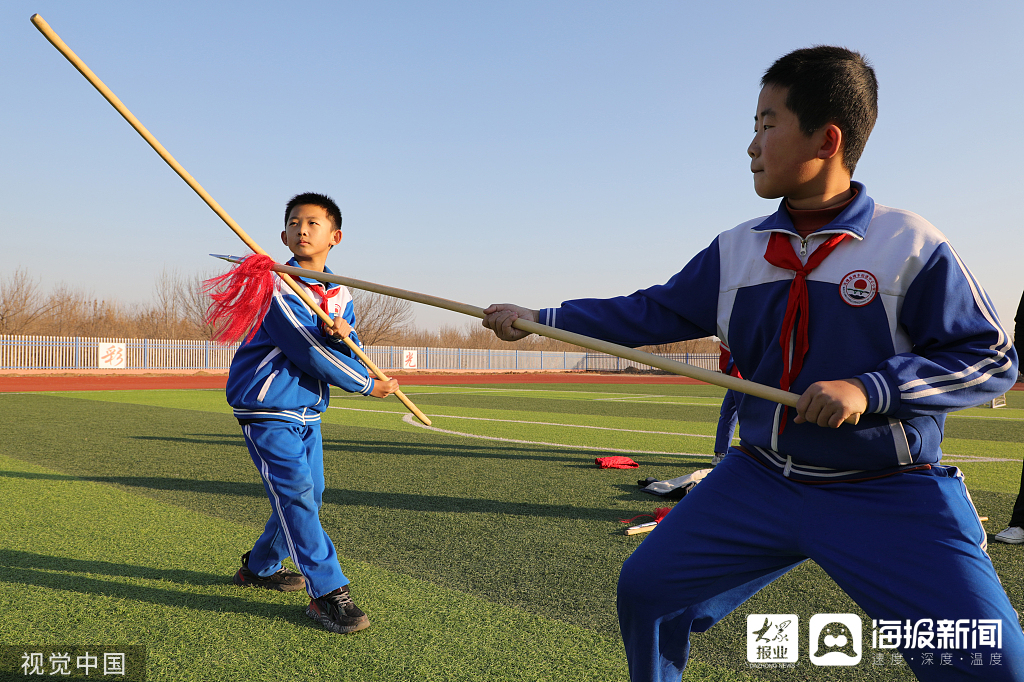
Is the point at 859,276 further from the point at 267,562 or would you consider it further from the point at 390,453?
the point at 390,453

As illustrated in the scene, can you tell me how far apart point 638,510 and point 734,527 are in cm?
348

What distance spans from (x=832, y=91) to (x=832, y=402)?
33.7 inches

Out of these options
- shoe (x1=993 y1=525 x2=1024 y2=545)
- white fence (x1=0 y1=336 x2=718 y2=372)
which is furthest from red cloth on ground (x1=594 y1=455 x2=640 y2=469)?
white fence (x1=0 y1=336 x2=718 y2=372)

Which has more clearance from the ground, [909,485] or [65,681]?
[909,485]

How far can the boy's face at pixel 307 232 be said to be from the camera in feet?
11.2

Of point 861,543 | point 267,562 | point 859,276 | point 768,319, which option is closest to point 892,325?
point 859,276

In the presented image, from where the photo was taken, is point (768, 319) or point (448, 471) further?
point (448, 471)

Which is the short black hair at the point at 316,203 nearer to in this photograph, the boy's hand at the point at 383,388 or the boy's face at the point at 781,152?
the boy's hand at the point at 383,388

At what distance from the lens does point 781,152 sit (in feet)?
6.17

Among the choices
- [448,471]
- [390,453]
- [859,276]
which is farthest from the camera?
[390,453]

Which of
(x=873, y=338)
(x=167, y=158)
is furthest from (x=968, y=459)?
(x=167, y=158)

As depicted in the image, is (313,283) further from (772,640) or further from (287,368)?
(772,640)

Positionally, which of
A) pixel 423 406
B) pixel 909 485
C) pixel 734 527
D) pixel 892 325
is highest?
pixel 892 325

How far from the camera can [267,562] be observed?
11.0 feet
